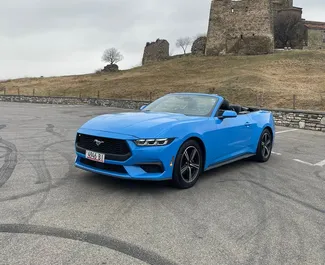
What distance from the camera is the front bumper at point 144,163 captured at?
4996mm

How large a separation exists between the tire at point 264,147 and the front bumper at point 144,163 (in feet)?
9.90

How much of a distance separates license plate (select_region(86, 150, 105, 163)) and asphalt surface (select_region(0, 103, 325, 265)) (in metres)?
0.42

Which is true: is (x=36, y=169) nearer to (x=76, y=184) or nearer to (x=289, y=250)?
(x=76, y=184)

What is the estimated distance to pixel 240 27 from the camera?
52000 millimetres

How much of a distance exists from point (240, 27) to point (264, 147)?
155ft

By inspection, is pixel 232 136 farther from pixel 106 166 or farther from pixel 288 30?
pixel 288 30

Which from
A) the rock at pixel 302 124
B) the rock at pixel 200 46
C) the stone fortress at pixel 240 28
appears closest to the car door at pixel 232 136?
the rock at pixel 302 124

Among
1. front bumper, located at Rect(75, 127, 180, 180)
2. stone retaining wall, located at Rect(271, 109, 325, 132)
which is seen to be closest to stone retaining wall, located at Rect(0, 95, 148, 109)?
stone retaining wall, located at Rect(271, 109, 325, 132)

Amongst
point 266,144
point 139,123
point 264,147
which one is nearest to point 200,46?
point 266,144

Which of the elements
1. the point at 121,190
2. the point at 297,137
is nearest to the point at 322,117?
the point at 297,137

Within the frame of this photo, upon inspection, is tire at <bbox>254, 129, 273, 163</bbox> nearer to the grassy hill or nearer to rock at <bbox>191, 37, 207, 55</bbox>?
the grassy hill

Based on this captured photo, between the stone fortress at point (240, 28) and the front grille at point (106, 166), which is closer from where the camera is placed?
the front grille at point (106, 166)

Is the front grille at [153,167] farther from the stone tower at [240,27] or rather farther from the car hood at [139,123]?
the stone tower at [240,27]

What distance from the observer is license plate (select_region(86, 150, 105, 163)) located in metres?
5.20
